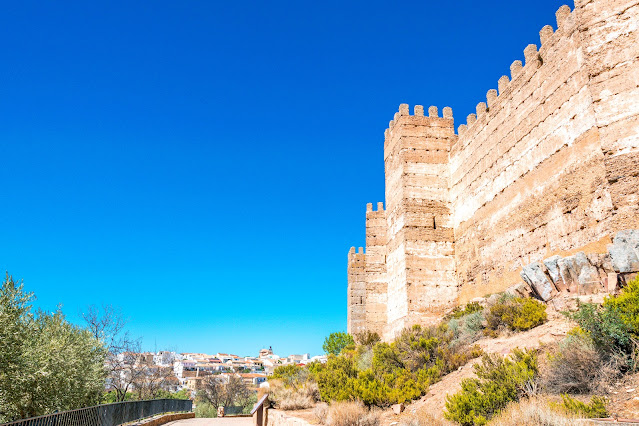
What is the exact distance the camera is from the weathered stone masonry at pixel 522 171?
1256 cm

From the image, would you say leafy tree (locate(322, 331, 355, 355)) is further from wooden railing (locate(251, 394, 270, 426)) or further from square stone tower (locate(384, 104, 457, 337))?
wooden railing (locate(251, 394, 270, 426))

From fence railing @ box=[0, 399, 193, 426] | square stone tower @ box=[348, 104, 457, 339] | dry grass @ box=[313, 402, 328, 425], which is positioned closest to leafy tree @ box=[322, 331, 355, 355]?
square stone tower @ box=[348, 104, 457, 339]

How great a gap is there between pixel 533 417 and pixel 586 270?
7.40 meters

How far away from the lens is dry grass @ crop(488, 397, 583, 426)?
213 inches

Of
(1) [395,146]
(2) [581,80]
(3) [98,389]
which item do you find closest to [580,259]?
(2) [581,80]

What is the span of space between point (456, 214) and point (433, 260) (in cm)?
255

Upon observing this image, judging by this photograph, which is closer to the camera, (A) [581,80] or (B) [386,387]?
(B) [386,387]

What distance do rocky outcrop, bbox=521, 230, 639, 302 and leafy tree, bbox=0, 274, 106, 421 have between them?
43.6ft

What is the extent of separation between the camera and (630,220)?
1164 centimetres

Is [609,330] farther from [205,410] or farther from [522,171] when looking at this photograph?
[205,410]

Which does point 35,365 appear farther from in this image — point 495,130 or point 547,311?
point 495,130

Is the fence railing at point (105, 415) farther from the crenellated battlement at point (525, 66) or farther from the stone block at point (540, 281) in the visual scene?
the crenellated battlement at point (525, 66)

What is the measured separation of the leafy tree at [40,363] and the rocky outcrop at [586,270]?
43.6ft

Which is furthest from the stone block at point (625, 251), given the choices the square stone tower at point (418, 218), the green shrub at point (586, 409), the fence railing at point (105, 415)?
the fence railing at point (105, 415)
